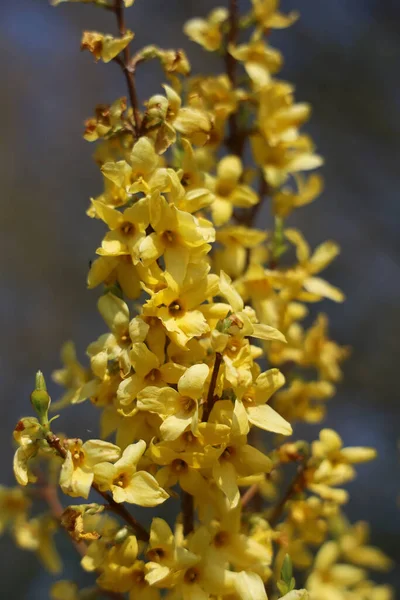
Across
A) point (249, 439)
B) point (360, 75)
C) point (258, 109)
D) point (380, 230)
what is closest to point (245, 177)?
point (258, 109)

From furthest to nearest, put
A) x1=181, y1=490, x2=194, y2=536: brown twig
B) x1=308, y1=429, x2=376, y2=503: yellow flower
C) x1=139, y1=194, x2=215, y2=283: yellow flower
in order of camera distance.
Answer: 1. x1=308, y1=429, x2=376, y2=503: yellow flower
2. x1=181, y1=490, x2=194, y2=536: brown twig
3. x1=139, y1=194, x2=215, y2=283: yellow flower

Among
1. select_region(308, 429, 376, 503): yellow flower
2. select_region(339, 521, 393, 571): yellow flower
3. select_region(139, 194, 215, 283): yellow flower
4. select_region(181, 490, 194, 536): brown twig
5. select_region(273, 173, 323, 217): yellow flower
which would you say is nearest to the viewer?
select_region(139, 194, 215, 283): yellow flower

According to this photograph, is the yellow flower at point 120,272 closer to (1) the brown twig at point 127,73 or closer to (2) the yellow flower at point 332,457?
(1) the brown twig at point 127,73

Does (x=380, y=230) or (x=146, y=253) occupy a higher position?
(x=146, y=253)

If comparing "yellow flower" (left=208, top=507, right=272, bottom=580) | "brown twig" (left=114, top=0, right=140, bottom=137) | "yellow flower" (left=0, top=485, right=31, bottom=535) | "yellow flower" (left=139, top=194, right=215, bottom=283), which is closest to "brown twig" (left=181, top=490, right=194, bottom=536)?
"yellow flower" (left=208, top=507, right=272, bottom=580)

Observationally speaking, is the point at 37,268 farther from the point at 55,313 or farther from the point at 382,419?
the point at 382,419

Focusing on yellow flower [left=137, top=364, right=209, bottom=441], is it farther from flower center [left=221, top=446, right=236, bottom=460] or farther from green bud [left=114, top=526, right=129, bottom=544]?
green bud [left=114, top=526, right=129, bottom=544]

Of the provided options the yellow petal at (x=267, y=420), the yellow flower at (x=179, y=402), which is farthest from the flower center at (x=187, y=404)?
the yellow petal at (x=267, y=420)
